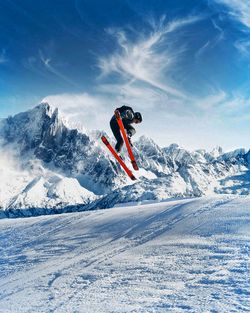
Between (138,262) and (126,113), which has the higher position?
(126,113)

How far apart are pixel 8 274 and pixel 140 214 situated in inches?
377

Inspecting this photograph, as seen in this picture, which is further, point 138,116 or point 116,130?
point 116,130

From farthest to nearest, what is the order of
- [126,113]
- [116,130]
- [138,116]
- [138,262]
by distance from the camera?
[116,130] < [138,116] < [126,113] < [138,262]

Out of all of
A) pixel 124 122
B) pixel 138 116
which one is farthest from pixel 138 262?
pixel 138 116

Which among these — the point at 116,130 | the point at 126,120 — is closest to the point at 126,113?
the point at 126,120

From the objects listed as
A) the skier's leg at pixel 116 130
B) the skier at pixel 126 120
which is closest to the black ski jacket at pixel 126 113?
the skier at pixel 126 120

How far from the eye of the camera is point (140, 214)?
2592 centimetres

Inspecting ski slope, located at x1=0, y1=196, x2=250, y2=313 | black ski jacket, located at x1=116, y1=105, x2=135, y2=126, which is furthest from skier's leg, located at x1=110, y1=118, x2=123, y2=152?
ski slope, located at x1=0, y1=196, x2=250, y2=313

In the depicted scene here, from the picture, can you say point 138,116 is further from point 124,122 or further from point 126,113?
point 124,122

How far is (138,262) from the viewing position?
17.6m

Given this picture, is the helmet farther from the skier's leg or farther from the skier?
the skier's leg

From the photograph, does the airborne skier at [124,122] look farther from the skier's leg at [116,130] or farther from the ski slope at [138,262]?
the ski slope at [138,262]

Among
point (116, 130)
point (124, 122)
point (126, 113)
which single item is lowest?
point (116, 130)

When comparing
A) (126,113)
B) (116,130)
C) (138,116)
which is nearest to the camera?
(126,113)
